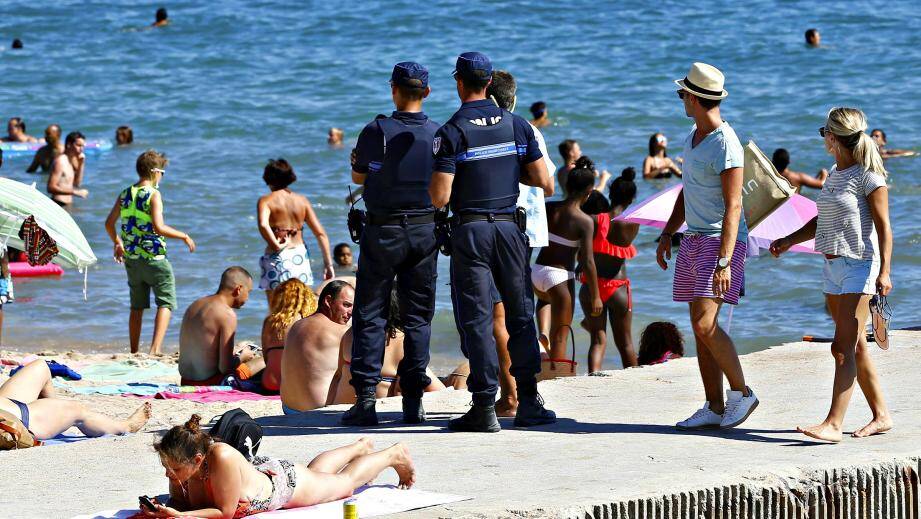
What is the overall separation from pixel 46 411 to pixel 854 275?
400 cm

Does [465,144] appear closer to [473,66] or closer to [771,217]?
[473,66]

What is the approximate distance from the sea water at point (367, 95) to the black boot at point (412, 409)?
16.7 feet

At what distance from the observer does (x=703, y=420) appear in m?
6.28

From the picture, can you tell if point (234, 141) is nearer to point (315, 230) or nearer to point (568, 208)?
point (315, 230)

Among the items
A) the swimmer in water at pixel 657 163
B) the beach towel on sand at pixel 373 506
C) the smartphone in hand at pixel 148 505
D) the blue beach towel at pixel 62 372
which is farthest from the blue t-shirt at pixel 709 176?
the swimmer in water at pixel 657 163

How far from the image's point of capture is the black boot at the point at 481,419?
20.6 ft

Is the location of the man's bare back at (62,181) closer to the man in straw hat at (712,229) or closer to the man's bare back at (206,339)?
the man's bare back at (206,339)

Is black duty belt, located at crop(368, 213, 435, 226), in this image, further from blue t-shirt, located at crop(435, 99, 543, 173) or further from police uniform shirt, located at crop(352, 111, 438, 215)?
blue t-shirt, located at crop(435, 99, 543, 173)

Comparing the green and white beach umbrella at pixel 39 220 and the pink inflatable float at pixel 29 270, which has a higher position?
the green and white beach umbrella at pixel 39 220

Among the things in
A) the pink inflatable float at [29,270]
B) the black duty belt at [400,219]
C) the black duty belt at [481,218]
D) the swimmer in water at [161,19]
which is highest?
the swimmer in water at [161,19]

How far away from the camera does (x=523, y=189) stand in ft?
23.7

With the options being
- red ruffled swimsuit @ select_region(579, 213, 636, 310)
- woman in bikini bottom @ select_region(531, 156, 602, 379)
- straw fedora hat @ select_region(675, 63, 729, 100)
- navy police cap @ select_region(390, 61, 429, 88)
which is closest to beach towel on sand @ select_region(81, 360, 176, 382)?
woman in bikini bottom @ select_region(531, 156, 602, 379)

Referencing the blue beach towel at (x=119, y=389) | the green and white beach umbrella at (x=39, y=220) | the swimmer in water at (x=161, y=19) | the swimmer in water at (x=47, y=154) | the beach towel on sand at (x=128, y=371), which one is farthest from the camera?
the swimmer in water at (x=161, y=19)

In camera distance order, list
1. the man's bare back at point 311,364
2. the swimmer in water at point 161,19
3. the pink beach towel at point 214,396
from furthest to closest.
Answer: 1. the swimmer in water at point 161,19
2. the pink beach towel at point 214,396
3. the man's bare back at point 311,364
